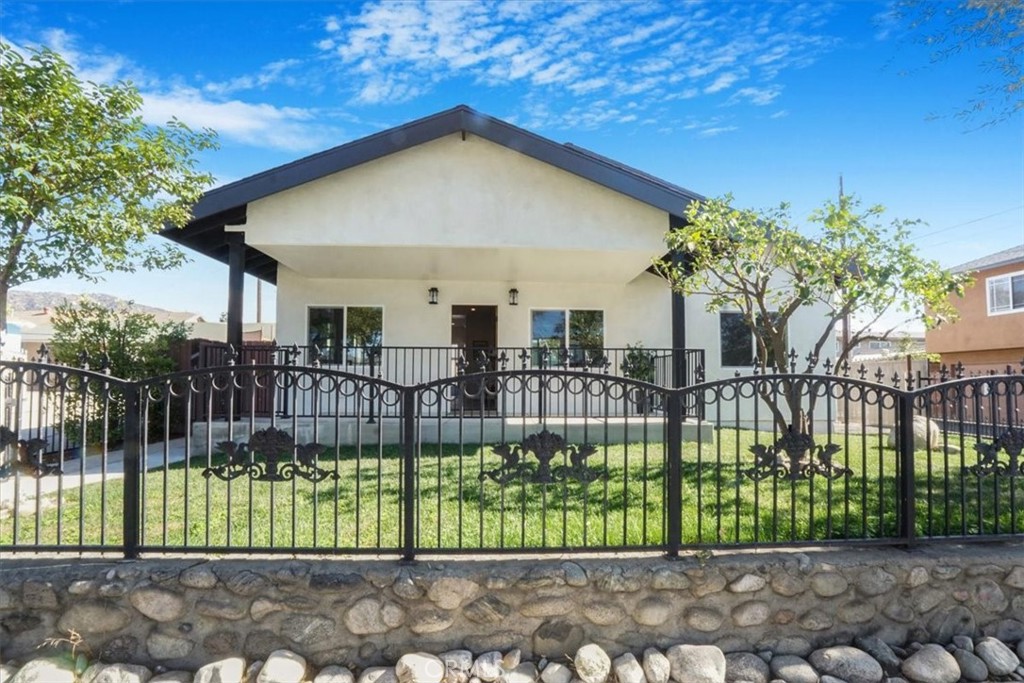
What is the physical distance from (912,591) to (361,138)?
762cm

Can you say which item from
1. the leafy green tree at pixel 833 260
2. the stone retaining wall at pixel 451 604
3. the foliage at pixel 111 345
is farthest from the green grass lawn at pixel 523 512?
the foliage at pixel 111 345

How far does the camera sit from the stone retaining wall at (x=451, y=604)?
119 inches

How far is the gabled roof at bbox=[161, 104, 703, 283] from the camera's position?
7.38 meters

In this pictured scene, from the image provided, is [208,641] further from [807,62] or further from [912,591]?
[807,62]

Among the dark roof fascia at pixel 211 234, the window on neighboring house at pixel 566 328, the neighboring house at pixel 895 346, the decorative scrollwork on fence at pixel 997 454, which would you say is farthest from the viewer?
the neighboring house at pixel 895 346

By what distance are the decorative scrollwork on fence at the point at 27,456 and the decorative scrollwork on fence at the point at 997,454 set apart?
19.4 feet

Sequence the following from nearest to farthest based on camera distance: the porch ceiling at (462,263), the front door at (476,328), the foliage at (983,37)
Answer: the foliage at (983,37) → the porch ceiling at (462,263) → the front door at (476,328)

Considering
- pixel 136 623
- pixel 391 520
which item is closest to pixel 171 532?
pixel 136 623

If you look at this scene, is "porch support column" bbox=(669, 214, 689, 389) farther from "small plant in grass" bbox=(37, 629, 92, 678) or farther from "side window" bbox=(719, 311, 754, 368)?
"small plant in grass" bbox=(37, 629, 92, 678)

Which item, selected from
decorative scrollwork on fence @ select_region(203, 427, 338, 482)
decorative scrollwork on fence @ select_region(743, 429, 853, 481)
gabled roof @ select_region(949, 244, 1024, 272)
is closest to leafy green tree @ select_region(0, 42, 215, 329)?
decorative scrollwork on fence @ select_region(203, 427, 338, 482)

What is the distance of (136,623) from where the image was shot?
305 centimetres

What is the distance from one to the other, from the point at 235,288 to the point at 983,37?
9458 mm

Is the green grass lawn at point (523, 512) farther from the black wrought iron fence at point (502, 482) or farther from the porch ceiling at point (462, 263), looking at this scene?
the porch ceiling at point (462, 263)

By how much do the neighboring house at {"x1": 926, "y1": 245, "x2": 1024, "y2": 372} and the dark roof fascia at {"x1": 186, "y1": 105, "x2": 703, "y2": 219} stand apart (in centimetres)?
1349
